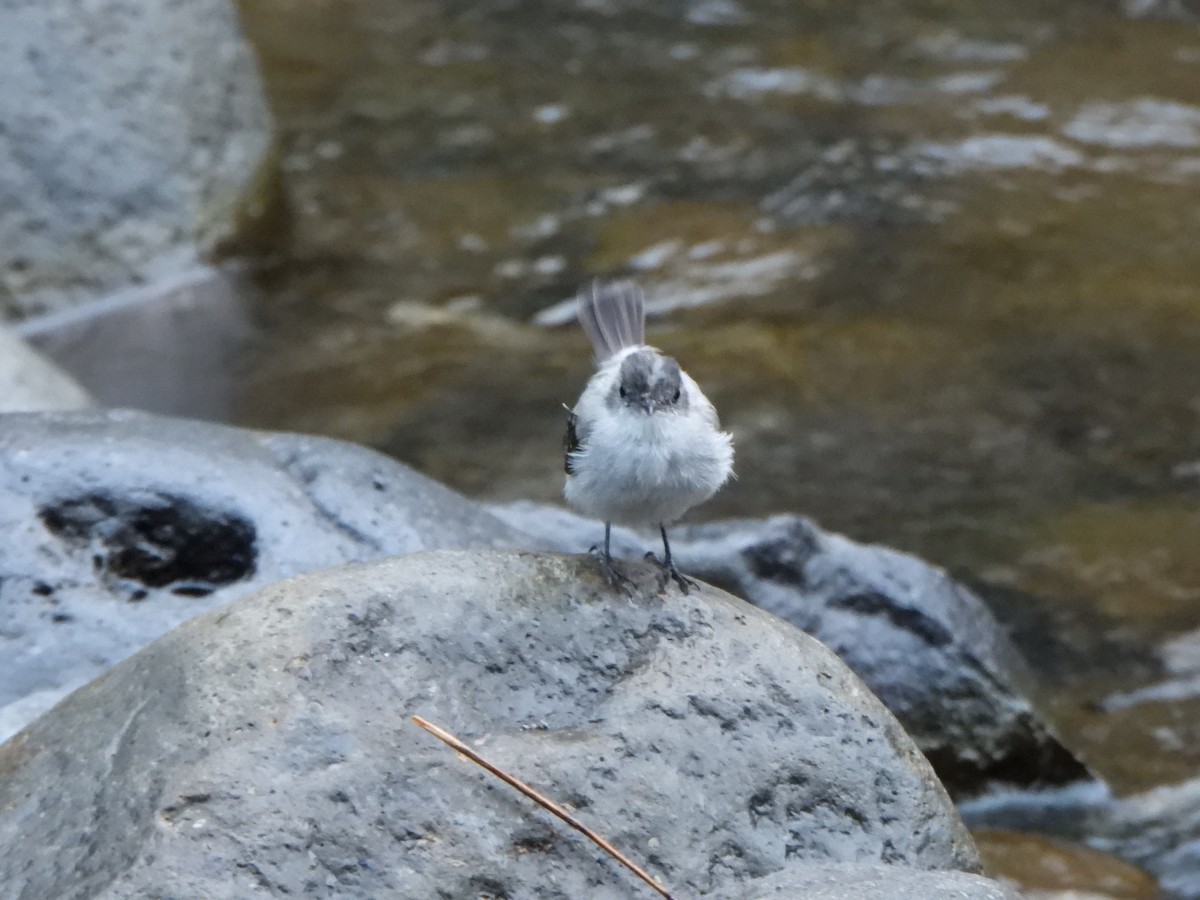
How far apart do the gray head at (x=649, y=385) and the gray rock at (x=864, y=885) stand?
1173 millimetres

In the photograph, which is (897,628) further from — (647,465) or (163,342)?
(163,342)

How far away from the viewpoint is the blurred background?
688 centimetres

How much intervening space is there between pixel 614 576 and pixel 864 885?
94 cm

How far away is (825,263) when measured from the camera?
884 cm

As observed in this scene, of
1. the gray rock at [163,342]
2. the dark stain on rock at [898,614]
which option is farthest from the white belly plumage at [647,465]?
the gray rock at [163,342]

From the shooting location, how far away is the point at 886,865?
295 cm

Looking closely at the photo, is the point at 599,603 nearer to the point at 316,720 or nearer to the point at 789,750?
the point at 789,750

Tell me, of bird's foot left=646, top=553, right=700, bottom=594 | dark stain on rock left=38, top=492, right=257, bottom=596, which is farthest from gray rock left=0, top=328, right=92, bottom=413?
bird's foot left=646, top=553, right=700, bottom=594

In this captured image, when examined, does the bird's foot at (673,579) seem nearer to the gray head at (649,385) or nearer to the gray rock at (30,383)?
the gray head at (649,385)

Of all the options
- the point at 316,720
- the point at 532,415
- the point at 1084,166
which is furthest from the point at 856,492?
the point at 316,720

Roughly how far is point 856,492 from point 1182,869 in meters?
2.43

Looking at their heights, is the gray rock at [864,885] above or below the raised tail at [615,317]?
below

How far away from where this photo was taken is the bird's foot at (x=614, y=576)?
3383 millimetres

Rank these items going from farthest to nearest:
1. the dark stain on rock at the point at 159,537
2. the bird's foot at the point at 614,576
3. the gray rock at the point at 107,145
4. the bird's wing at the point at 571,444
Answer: the gray rock at the point at 107,145 → the dark stain on rock at the point at 159,537 → the bird's wing at the point at 571,444 → the bird's foot at the point at 614,576
